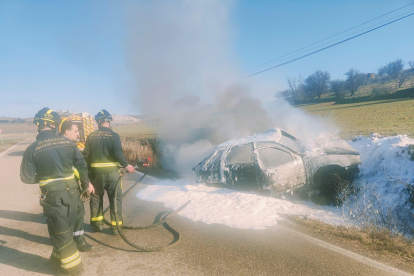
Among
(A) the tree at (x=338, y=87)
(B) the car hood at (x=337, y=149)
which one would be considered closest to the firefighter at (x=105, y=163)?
(B) the car hood at (x=337, y=149)

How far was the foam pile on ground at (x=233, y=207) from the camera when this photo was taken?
4391 mm

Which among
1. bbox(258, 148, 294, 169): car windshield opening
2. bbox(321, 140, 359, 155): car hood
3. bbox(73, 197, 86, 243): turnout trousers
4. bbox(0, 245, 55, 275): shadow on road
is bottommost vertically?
bbox(0, 245, 55, 275): shadow on road

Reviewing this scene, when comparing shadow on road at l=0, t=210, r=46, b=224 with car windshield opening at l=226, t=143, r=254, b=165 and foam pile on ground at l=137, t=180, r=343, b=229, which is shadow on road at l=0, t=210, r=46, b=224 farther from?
car windshield opening at l=226, t=143, r=254, b=165

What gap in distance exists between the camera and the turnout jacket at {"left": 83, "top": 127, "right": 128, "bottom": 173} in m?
3.98

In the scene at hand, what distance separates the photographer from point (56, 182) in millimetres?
2969

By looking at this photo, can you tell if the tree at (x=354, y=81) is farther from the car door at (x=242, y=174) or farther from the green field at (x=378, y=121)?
the car door at (x=242, y=174)

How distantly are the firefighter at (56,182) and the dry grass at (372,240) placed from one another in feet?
11.3

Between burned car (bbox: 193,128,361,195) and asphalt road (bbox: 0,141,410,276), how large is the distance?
1.58 m

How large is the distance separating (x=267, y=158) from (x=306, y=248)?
356cm

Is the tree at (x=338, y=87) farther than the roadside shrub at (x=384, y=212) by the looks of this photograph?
Yes

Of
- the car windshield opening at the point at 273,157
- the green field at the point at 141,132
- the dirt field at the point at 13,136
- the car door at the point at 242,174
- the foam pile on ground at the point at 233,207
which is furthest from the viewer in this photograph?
the dirt field at the point at 13,136

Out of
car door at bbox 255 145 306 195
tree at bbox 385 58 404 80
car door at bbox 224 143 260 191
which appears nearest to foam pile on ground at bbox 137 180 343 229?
car door at bbox 224 143 260 191

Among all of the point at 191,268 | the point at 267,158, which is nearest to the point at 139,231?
the point at 191,268

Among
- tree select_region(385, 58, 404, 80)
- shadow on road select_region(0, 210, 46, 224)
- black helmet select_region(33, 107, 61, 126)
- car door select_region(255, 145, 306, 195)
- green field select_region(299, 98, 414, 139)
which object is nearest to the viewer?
black helmet select_region(33, 107, 61, 126)
